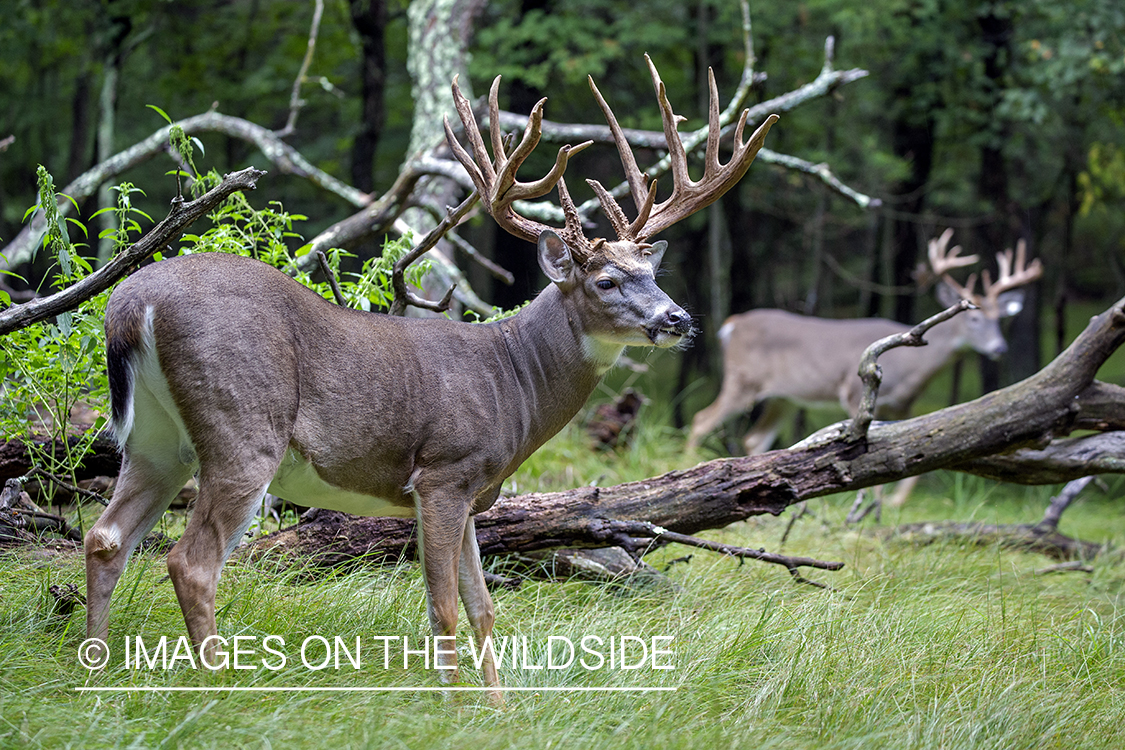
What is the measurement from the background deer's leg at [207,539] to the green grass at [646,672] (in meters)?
0.17

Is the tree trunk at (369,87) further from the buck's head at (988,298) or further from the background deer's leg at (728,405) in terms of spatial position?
the buck's head at (988,298)

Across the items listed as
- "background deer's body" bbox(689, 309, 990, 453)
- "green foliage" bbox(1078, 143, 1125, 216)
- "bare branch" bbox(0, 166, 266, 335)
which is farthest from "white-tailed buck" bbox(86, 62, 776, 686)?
"green foliage" bbox(1078, 143, 1125, 216)

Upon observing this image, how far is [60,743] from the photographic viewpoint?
8.13 ft

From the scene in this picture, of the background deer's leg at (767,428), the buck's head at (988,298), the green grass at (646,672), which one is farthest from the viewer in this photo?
the background deer's leg at (767,428)

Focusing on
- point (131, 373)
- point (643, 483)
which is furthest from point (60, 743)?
point (643, 483)

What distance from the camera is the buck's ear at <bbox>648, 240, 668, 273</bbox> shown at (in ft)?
12.5

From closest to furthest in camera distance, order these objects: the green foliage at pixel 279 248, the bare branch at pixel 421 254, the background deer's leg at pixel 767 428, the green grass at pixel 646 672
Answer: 1. the green grass at pixel 646 672
2. the bare branch at pixel 421 254
3. the green foliage at pixel 279 248
4. the background deer's leg at pixel 767 428

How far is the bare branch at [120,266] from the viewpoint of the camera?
→ 10.2 feet

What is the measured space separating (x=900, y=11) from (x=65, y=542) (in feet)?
37.8

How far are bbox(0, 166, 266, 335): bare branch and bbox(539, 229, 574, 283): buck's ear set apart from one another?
3.21ft

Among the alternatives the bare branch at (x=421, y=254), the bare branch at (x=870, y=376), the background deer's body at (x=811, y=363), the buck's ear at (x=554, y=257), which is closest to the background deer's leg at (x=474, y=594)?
the buck's ear at (x=554, y=257)

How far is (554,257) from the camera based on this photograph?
360cm

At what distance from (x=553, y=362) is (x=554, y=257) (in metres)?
0.38

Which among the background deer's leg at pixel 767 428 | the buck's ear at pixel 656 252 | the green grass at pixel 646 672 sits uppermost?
the buck's ear at pixel 656 252
